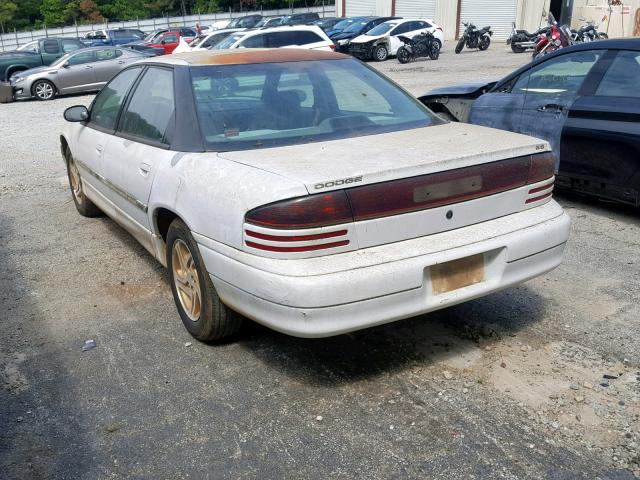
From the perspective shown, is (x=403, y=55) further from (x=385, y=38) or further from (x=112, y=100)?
(x=112, y=100)

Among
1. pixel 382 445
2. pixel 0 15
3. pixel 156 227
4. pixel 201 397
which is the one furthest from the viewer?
pixel 0 15

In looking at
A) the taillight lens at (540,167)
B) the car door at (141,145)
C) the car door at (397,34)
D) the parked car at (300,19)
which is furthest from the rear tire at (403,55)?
the taillight lens at (540,167)

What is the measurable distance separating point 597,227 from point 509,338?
2390 millimetres

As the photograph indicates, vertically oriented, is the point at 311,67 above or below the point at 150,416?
above

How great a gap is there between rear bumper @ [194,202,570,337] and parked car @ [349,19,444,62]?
24020 mm

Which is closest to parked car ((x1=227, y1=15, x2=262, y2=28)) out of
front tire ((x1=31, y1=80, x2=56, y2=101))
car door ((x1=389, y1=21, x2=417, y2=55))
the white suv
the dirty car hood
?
car door ((x1=389, y1=21, x2=417, y2=55))

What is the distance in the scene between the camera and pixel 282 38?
1841 cm

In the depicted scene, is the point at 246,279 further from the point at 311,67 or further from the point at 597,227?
the point at 597,227

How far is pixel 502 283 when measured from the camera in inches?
131

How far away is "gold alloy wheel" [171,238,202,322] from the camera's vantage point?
3695mm

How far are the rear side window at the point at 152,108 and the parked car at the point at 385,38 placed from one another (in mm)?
22627

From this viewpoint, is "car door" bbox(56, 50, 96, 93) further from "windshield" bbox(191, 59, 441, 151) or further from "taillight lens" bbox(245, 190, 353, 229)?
"taillight lens" bbox(245, 190, 353, 229)

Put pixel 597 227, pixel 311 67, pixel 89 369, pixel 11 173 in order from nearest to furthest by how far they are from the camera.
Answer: pixel 89 369
pixel 311 67
pixel 597 227
pixel 11 173

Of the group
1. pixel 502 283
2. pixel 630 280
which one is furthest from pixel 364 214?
pixel 630 280
